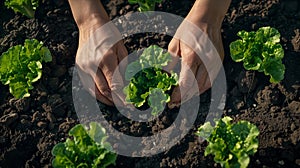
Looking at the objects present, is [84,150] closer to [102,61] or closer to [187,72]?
[102,61]

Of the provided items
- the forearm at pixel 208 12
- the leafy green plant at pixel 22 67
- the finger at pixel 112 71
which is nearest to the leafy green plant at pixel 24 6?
the leafy green plant at pixel 22 67

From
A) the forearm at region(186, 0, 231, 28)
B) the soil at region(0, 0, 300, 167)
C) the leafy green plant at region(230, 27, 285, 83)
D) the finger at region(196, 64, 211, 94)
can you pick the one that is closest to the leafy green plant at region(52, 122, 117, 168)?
the soil at region(0, 0, 300, 167)

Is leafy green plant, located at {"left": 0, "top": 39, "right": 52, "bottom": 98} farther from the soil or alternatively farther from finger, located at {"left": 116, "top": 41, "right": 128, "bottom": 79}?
finger, located at {"left": 116, "top": 41, "right": 128, "bottom": 79}

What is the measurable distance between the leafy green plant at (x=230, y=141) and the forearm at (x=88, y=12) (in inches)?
42.0

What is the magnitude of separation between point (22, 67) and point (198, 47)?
1293 mm

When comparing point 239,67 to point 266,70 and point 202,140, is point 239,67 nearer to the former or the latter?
point 266,70

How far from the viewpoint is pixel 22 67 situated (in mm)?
3416

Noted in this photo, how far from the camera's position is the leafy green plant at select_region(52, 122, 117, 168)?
3035 millimetres

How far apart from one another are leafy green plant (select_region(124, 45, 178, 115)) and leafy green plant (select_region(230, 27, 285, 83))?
1.72ft

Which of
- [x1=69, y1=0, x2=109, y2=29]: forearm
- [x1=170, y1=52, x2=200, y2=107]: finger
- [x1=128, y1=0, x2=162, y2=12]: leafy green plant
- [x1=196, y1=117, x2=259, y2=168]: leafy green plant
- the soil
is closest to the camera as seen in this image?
[x1=196, y1=117, x2=259, y2=168]: leafy green plant

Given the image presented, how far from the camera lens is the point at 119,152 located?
327 cm

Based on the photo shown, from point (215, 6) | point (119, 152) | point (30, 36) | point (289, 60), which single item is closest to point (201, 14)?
point (215, 6)

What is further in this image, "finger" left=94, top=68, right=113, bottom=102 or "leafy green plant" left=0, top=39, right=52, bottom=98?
"leafy green plant" left=0, top=39, right=52, bottom=98

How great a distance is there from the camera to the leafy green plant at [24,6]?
3.59 metres
